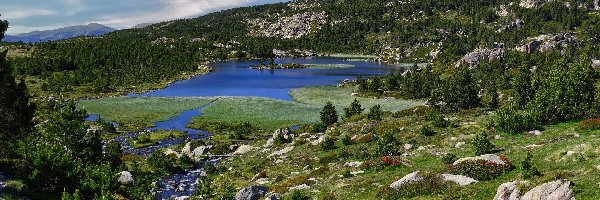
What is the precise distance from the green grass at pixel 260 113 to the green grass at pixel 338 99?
7.93 meters

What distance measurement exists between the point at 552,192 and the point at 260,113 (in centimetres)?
9426

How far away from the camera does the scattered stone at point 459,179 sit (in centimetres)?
3447

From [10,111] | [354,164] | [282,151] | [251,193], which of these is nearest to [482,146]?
[354,164]

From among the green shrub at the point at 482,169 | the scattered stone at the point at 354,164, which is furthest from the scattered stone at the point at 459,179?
the scattered stone at the point at 354,164

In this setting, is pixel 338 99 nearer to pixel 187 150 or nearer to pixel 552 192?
pixel 187 150

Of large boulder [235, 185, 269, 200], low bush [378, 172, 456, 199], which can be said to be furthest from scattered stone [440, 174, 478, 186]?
large boulder [235, 185, 269, 200]

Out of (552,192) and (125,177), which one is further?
(125,177)

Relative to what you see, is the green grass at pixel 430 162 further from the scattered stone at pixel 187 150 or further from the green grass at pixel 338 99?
the green grass at pixel 338 99

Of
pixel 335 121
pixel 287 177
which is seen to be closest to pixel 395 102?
pixel 335 121

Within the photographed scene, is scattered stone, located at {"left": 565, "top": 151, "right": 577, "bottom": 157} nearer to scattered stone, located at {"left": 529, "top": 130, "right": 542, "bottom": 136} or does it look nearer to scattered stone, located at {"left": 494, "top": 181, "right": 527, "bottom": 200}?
scattered stone, located at {"left": 494, "top": 181, "right": 527, "bottom": 200}

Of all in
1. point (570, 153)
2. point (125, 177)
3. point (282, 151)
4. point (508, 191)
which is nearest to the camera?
point (508, 191)

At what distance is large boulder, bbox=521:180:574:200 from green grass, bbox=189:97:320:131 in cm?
7459

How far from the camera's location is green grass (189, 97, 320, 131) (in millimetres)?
105688

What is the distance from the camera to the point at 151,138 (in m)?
91.1
